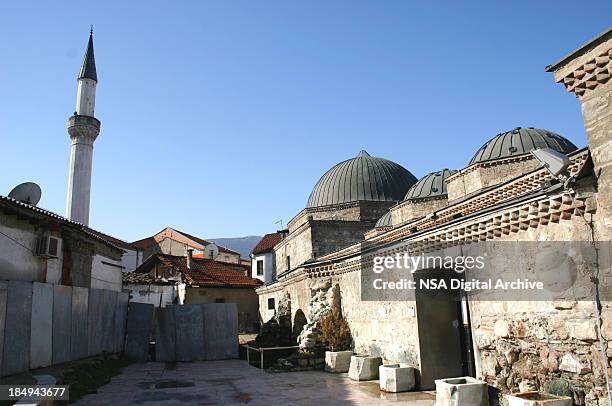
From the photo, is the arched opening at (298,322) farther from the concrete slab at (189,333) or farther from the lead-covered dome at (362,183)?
the lead-covered dome at (362,183)

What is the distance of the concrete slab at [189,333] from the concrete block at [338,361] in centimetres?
465

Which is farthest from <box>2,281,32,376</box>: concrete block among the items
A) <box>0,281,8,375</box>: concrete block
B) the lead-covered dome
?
the lead-covered dome

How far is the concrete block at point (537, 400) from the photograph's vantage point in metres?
4.69

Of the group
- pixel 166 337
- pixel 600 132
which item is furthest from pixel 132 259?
pixel 600 132

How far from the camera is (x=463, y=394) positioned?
587 cm

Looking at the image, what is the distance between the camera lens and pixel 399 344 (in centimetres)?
841

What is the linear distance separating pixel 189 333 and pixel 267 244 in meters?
19.6

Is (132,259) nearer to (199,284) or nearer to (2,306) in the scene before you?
(199,284)

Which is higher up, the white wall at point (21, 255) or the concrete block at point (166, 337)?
the white wall at point (21, 255)

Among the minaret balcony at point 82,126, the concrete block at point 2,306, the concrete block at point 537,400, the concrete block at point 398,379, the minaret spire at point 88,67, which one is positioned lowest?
the concrete block at point 398,379

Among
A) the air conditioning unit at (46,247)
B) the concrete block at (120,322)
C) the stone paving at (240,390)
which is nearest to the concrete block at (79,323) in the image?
the air conditioning unit at (46,247)

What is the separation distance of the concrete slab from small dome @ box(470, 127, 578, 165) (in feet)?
30.8

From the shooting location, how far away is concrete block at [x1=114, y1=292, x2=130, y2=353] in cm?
1284

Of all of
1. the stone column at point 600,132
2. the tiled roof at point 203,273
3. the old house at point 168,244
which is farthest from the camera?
the old house at point 168,244
